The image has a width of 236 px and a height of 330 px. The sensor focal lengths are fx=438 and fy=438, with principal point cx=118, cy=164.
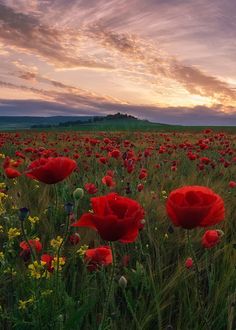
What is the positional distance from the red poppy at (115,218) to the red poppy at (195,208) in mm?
171

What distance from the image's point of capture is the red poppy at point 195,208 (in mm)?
1526

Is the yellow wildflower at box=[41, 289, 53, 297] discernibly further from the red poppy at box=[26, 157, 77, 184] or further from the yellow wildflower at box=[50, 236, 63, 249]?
the red poppy at box=[26, 157, 77, 184]

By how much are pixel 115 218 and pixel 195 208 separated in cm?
30

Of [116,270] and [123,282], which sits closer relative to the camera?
[123,282]

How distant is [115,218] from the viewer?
54.8 inches

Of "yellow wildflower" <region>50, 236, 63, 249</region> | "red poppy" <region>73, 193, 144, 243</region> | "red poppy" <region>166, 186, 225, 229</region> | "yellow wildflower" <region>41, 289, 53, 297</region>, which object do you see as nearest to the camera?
"red poppy" <region>73, 193, 144, 243</region>

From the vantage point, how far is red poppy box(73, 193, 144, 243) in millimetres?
1401

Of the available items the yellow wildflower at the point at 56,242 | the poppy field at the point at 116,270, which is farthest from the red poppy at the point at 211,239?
the yellow wildflower at the point at 56,242

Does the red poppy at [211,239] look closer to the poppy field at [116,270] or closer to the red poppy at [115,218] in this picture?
the poppy field at [116,270]

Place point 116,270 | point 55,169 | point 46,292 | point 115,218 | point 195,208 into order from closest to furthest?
point 115,218, point 195,208, point 46,292, point 55,169, point 116,270

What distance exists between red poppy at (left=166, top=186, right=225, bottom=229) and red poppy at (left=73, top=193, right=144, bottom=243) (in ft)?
0.56

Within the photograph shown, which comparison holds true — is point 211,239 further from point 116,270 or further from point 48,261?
point 48,261

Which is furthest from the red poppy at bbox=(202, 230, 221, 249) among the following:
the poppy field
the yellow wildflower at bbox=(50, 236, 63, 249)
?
the yellow wildflower at bbox=(50, 236, 63, 249)

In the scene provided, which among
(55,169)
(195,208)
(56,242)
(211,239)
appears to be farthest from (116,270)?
(195,208)
